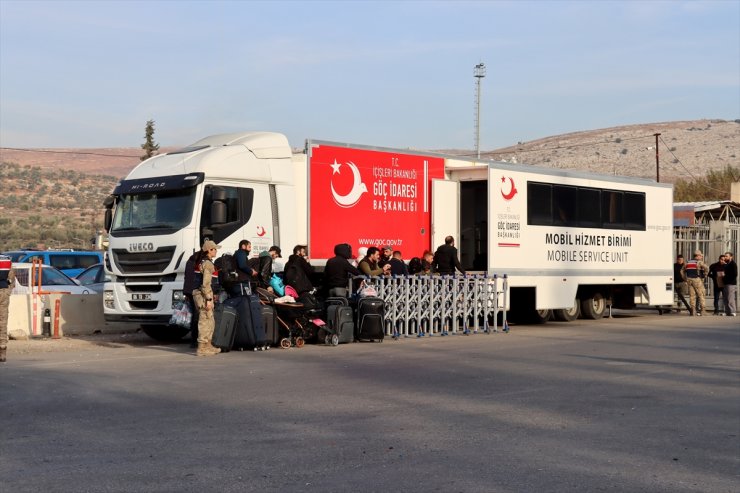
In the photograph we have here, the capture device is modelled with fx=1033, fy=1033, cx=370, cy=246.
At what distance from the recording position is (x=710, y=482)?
727 cm

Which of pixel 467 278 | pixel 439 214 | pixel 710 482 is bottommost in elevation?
pixel 710 482

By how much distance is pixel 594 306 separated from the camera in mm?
25906

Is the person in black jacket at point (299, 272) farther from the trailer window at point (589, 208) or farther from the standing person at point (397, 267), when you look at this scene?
the trailer window at point (589, 208)

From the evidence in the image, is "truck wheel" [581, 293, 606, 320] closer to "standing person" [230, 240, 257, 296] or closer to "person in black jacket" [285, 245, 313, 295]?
"person in black jacket" [285, 245, 313, 295]

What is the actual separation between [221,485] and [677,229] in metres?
28.6

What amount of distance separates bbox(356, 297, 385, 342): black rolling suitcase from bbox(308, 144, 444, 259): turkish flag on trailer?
1278mm

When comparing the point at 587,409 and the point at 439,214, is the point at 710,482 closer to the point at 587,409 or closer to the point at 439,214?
the point at 587,409

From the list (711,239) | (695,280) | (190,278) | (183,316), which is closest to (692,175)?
(711,239)

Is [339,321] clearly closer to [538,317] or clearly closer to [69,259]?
[538,317]

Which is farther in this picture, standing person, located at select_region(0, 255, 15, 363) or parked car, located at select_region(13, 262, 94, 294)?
parked car, located at select_region(13, 262, 94, 294)

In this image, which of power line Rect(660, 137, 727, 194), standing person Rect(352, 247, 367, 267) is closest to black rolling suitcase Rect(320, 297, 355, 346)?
standing person Rect(352, 247, 367, 267)

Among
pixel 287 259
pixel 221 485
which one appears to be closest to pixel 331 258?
pixel 287 259

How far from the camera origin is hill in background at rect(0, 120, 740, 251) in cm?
6562

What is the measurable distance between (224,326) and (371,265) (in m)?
3.98
